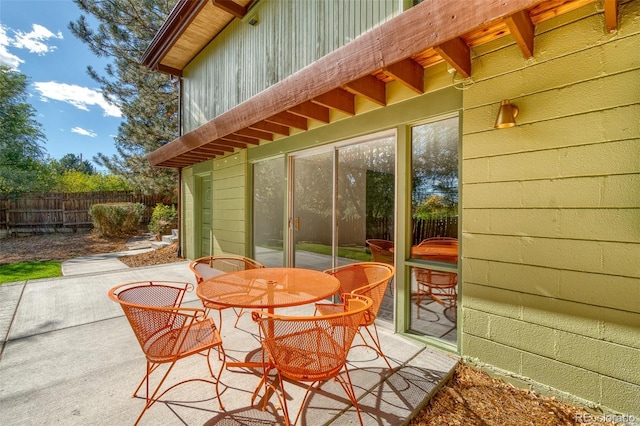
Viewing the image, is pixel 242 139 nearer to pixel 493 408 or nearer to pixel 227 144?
pixel 227 144

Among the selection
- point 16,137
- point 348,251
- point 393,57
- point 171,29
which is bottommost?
point 348,251

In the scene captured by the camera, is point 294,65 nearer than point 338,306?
No

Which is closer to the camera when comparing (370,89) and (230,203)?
(370,89)

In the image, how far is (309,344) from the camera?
5.19 feet

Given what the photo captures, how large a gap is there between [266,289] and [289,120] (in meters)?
2.40

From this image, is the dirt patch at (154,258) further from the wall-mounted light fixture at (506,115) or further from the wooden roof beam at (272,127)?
the wall-mounted light fixture at (506,115)

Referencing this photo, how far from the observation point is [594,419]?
185 cm

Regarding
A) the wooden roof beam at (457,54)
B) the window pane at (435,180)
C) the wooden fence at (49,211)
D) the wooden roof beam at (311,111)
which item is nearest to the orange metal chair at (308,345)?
the window pane at (435,180)

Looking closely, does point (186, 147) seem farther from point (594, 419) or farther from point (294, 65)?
point (594, 419)

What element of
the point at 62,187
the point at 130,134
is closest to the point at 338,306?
the point at 130,134

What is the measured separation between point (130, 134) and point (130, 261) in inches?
253

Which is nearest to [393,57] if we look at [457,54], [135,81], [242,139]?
[457,54]

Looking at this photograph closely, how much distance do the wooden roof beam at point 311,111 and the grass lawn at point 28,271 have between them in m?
6.28

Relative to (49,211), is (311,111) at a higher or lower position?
higher
